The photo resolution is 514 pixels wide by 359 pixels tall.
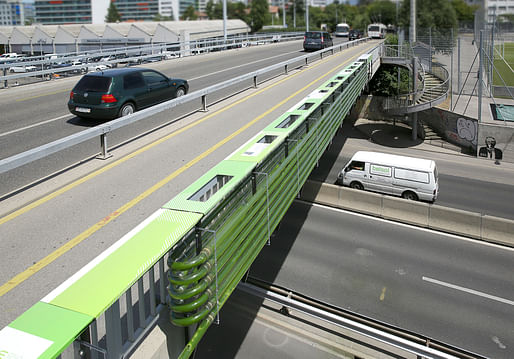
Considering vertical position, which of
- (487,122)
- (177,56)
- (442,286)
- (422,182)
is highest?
(177,56)

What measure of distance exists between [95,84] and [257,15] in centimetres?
10716

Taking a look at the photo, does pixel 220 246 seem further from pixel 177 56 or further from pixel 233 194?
pixel 177 56

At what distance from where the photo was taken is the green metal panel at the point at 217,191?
471cm

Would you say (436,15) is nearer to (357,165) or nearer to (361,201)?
(357,165)

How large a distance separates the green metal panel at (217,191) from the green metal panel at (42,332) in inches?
66.6

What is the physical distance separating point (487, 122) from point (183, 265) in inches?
1096

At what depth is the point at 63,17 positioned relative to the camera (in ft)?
643

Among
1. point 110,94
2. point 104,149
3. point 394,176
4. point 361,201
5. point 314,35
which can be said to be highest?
point 314,35

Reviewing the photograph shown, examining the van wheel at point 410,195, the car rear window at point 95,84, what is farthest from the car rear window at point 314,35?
the car rear window at point 95,84

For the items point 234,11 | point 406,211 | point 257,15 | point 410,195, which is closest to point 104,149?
point 406,211

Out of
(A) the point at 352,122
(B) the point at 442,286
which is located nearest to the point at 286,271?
(B) the point at 442,286

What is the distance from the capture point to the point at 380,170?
1980 cm

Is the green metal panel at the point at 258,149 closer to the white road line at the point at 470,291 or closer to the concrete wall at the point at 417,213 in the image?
the white road line at the point at 470,291

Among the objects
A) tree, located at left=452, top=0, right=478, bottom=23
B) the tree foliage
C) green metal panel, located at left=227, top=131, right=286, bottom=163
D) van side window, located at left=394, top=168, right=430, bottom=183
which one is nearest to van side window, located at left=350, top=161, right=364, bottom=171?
van side window, located at left=394, top=168, right=430, bottom=183
